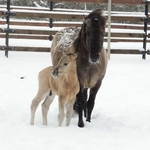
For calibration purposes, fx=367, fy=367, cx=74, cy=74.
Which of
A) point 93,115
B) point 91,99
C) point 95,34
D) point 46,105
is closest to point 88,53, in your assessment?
point 95,34

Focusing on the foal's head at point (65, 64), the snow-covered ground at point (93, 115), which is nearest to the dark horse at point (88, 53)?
the foal's head at point (65, 64)

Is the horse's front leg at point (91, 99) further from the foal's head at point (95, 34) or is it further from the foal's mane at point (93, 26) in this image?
the foal's head at point (95, 34)

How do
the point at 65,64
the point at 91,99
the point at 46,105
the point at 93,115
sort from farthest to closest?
the point at 93,115 → the point at 91,99 → the point at 46,105 → the point at 65,64

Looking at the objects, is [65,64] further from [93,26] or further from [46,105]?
[46,105]

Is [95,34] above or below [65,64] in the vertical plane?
above

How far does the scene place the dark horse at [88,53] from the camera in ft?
17.2

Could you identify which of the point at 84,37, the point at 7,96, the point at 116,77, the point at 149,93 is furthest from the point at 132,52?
the point at 84,37

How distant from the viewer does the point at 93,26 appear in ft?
17.2

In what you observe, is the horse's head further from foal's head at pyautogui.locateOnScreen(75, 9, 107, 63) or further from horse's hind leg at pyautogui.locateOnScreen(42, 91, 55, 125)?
horse's hind leg at pyautogui.locateOnScreen(42, 91, 55, 125)

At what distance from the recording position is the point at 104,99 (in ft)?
24.9

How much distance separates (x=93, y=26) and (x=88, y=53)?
1.86 feet

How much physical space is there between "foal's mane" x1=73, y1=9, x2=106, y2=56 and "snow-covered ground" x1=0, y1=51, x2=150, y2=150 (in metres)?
1.19

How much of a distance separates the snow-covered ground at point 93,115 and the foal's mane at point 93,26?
1191mm

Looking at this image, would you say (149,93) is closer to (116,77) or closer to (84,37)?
(116,77)
